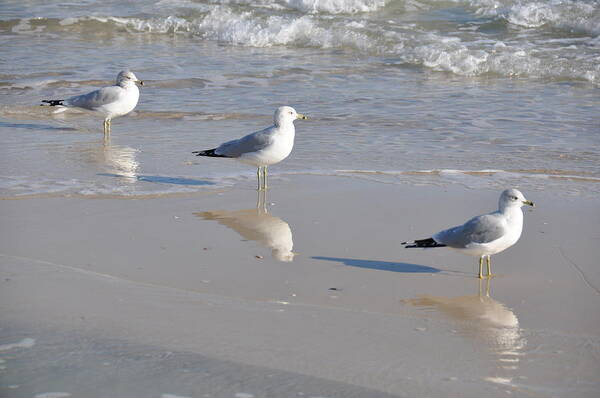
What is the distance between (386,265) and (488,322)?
890 millimetres

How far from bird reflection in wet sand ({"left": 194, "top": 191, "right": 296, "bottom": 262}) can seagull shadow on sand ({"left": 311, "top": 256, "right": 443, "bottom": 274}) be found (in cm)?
28

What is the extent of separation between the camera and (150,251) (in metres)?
5.03

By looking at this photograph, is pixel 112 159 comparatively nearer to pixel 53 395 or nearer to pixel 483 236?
pixel 483 236

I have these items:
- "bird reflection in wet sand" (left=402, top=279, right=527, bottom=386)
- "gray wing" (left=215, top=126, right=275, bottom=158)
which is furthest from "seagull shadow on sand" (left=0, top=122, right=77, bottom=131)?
"bird reflection in wet sand" (left=402, top=279, right=527, bottom=386)

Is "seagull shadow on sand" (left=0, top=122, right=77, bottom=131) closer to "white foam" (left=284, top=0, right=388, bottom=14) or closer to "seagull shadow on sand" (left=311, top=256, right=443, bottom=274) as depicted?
"seagull shadow on sand" (left=311, top=256, right=443, bottom=274)

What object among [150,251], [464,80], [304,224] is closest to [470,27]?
[464,80]

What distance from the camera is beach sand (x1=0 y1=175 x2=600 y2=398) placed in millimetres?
3400

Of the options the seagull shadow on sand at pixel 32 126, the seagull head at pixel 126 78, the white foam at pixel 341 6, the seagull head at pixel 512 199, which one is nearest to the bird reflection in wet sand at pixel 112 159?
the seagull shadow on sand at pixel 32 126

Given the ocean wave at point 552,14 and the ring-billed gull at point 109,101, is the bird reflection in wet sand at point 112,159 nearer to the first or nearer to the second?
the ring-billed gull at point 109,101

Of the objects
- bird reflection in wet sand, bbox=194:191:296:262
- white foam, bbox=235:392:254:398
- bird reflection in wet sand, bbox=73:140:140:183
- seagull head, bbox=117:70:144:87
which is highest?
seagull head, bbox=117:70:144:87

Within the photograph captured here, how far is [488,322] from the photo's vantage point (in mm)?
4164

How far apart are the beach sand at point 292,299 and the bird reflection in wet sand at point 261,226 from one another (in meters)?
0.02

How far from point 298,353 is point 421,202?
2.74 m

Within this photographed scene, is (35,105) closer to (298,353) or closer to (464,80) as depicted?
(464,80)
